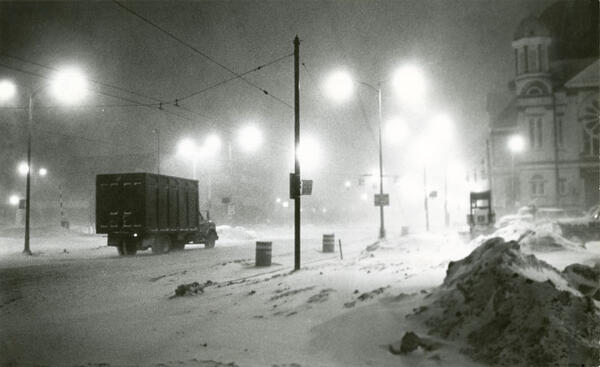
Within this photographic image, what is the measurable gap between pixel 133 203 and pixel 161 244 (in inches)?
115

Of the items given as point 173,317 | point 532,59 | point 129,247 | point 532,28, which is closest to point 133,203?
point 129,247

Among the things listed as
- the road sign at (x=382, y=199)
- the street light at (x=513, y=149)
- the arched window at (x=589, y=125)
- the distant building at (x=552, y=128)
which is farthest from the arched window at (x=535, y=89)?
the road sign at (x=382, y=199)

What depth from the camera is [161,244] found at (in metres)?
26.9

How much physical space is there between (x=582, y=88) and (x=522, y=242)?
46621mm

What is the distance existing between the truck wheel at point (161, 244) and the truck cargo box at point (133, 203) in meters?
0.45

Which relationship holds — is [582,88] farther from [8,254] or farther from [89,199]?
[89,199]

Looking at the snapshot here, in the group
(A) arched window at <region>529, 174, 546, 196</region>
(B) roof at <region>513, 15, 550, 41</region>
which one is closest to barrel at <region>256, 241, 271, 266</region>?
(A) arched window at <region>529, 174, 546, 196</region>

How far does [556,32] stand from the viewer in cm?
7500

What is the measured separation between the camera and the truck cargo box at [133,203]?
82.5 feet

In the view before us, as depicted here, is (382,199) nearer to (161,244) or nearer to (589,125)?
(161,244)

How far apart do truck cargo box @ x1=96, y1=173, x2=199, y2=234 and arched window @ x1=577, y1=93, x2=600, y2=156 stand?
158 feet

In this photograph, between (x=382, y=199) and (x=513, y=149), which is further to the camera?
(x=513, y=149)

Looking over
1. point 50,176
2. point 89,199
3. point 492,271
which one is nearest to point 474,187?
point 89,199

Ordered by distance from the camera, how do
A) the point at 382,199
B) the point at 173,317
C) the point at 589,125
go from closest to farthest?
the point at 173,317, the point at 382,199, the point at 589,125
